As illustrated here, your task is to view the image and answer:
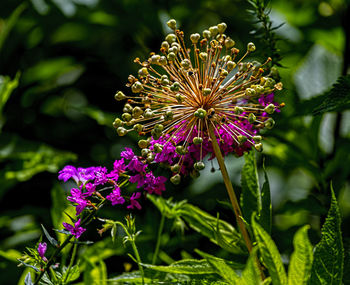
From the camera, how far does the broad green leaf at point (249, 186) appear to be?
3.10 feet

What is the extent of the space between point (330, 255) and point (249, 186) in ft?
0.88

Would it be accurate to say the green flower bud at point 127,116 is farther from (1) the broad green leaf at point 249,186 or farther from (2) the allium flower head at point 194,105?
(1) the broad green leaf at point 249,186

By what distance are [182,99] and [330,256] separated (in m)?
0.35

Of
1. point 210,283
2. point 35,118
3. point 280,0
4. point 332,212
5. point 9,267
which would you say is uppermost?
point 280,0

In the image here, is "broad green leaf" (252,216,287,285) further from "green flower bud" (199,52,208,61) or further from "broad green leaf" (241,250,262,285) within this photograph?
"green flower bud" (199,52,208,61)

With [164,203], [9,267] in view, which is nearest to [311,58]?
[164,203]

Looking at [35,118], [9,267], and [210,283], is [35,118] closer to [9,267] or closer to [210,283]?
[9,267]

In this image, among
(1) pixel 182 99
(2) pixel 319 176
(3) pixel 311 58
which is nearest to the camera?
(1) pixel 182 99

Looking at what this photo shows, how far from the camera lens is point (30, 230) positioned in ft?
4.90

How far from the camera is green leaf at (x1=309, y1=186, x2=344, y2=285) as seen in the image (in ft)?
2.31

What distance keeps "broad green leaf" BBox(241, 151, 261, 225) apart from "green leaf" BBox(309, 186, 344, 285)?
0.23m

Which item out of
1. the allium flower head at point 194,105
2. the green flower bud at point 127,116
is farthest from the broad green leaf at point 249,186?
the green flower bud at point 127,116

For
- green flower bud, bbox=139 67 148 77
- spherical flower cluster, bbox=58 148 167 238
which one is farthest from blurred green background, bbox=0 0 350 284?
green flower bud, bbox=139 67 148 77

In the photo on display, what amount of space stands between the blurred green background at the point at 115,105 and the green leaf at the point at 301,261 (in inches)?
18.6
